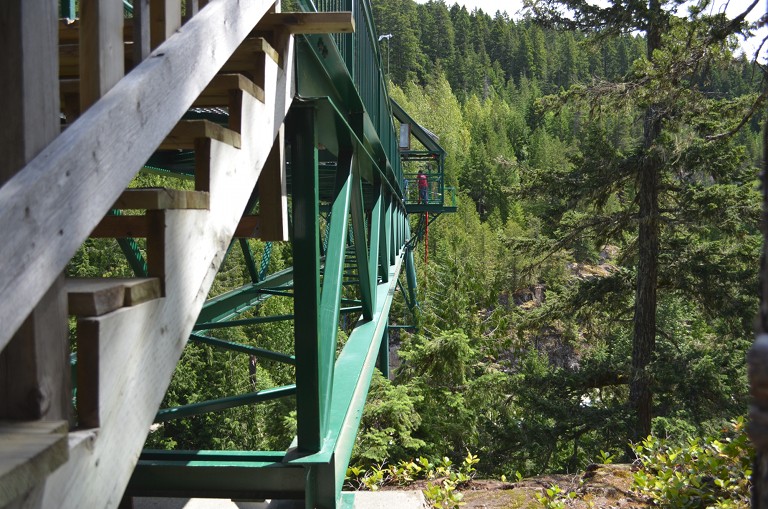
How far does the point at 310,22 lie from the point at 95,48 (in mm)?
1251

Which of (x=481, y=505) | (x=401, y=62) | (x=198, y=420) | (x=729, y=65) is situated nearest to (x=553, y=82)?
(x=401, y=62)

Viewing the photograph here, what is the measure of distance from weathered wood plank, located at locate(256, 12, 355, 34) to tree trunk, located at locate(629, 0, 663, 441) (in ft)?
39.9

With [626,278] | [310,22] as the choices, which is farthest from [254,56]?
[626,278]

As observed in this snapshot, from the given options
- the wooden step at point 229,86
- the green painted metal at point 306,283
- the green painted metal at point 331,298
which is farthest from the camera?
the green painted metal at point 331,298

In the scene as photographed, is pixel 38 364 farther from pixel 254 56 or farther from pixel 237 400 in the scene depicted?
pixel 237 400

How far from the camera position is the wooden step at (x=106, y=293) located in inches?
54.1

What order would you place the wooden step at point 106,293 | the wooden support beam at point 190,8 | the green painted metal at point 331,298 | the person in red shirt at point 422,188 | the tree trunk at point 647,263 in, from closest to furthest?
the wooden step at point 106,293
the wooden support beam at point 190,8
the green painted metal at point 331,298
the tree trunk at point 647,263
the person in red shirt at point 422,188

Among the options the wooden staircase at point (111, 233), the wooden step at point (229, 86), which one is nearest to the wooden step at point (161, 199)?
the wooden staircase at point (111, 233)

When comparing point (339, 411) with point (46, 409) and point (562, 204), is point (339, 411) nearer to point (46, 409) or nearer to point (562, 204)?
point (46, 409)

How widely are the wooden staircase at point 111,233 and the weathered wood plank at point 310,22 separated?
0.35 m

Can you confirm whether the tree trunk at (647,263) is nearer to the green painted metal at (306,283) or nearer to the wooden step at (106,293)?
the green painted metal at (306,283)

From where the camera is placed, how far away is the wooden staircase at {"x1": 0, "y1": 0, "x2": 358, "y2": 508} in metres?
1.18

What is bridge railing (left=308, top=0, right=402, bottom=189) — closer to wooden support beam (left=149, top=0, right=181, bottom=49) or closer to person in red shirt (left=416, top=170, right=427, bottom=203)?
wooden support beam (left=149, top=0, right=181, bottom=49)

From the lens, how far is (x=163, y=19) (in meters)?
1.90
